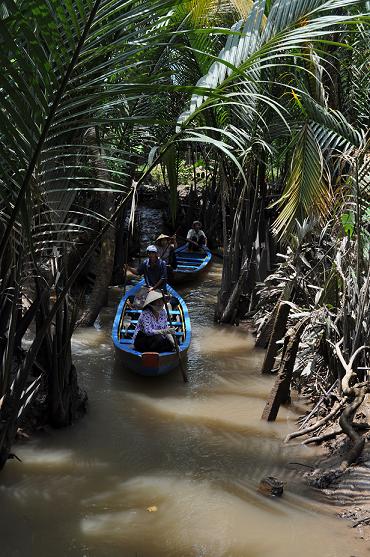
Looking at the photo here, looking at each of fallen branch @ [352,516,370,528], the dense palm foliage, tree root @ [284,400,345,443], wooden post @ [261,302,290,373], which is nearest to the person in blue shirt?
the dense palm foliage

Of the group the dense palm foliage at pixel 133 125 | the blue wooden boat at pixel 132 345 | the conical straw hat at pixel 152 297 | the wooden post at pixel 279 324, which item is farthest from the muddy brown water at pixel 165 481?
the conical straw hat at pixel 152 297

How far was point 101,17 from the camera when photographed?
95.3 inches

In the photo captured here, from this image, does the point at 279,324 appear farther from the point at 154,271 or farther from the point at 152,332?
the point at 154,271

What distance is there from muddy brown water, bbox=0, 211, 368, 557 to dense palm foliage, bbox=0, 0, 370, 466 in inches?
21.0

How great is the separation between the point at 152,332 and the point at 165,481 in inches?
106

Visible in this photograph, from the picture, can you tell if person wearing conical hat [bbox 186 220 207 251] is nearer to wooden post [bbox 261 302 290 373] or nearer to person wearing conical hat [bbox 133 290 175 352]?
person wearing conical hat [bbox 133 290 175 352]

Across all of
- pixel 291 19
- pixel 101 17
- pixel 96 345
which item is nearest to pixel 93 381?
pixel 96 345

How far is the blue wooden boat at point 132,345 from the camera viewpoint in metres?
7.54

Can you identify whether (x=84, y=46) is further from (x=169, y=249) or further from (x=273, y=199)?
(x=169, y=249)

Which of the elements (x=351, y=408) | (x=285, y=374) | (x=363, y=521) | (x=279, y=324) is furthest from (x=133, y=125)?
(x=363, y=521)

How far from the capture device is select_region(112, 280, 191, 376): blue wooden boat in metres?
7.54

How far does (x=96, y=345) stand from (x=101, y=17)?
709cm

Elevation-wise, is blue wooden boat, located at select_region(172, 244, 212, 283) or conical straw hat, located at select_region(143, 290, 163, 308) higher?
conical straw hat, located at select_region(143, 290, 163, 308)

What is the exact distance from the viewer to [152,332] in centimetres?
789
